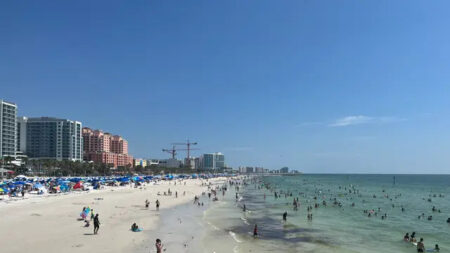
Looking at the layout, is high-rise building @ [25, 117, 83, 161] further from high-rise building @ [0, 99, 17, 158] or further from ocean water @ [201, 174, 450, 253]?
ocean water @ [201, 174, 450, 253]

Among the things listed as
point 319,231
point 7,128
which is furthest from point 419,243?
point 7,128

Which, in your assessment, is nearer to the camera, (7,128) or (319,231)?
(319,231)

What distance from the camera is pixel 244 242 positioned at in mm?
26688

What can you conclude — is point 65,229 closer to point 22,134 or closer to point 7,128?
point 7,128

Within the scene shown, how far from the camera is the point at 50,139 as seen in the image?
180 meters

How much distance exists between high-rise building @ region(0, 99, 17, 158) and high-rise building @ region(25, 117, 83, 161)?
27163mm

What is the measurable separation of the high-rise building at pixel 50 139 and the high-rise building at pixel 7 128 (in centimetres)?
2716

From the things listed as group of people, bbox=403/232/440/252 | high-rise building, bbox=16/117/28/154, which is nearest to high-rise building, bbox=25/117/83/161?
high-rise building, bbox=16/117/28/154

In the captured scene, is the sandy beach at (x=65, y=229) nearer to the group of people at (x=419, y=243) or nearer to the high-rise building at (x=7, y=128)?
the group of people at (x=419, y=243)

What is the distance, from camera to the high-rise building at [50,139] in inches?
7082

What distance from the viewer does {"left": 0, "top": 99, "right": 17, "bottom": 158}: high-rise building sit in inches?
5708

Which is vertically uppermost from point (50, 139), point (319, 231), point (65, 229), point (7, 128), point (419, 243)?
point (7, 128)

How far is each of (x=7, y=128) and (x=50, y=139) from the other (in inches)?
1277

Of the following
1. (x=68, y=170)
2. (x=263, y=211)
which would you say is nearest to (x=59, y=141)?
(x=68, y=170)
